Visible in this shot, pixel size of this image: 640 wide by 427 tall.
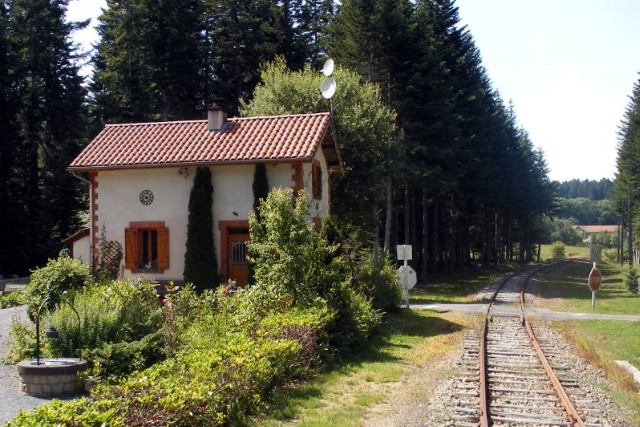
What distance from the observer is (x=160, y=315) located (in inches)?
517

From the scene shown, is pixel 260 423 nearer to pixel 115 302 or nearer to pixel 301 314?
pixel 301 314

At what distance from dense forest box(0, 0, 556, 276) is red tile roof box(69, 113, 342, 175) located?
10.4 metres

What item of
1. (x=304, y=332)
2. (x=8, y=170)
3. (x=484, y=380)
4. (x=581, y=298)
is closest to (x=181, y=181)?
(x=304, y=332)

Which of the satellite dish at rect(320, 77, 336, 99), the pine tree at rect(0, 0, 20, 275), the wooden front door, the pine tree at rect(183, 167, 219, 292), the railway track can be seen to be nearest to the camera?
the railway track

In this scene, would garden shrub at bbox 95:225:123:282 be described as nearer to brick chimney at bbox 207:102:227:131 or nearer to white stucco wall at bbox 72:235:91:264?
white stucco wall at bbox 72:235:91:264

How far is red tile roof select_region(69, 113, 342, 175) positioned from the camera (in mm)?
20203

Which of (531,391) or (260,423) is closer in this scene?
(260,423)

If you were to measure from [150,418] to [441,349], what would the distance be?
9.15 metres

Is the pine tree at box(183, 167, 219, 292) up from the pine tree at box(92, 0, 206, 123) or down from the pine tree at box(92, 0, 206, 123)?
down

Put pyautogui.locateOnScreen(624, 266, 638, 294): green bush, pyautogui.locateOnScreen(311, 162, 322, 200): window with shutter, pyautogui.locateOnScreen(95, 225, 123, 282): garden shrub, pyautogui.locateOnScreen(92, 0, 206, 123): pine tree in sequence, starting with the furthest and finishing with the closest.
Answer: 1. pyautogui.locateOnScreen(92, 0, 206, 123): pine tree
2. pyautogui.locateOnScreen(624, 266, 638, 294): green bush
3. pyautogui.locateOnScreen(311, 162, 322, 200): window with shutter
4. pyautogui.locateOnScreen(95, 225, 123, 282): garden shrub

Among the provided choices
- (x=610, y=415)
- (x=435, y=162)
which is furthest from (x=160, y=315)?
(x=435, y=162)

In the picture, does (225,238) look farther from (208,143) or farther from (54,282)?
(54,282)

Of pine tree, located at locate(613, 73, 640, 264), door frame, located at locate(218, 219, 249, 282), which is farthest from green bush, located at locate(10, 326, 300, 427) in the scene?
pine tree, located at locate(613, 73, 640, 264)

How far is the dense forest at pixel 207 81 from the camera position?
34.0 m
